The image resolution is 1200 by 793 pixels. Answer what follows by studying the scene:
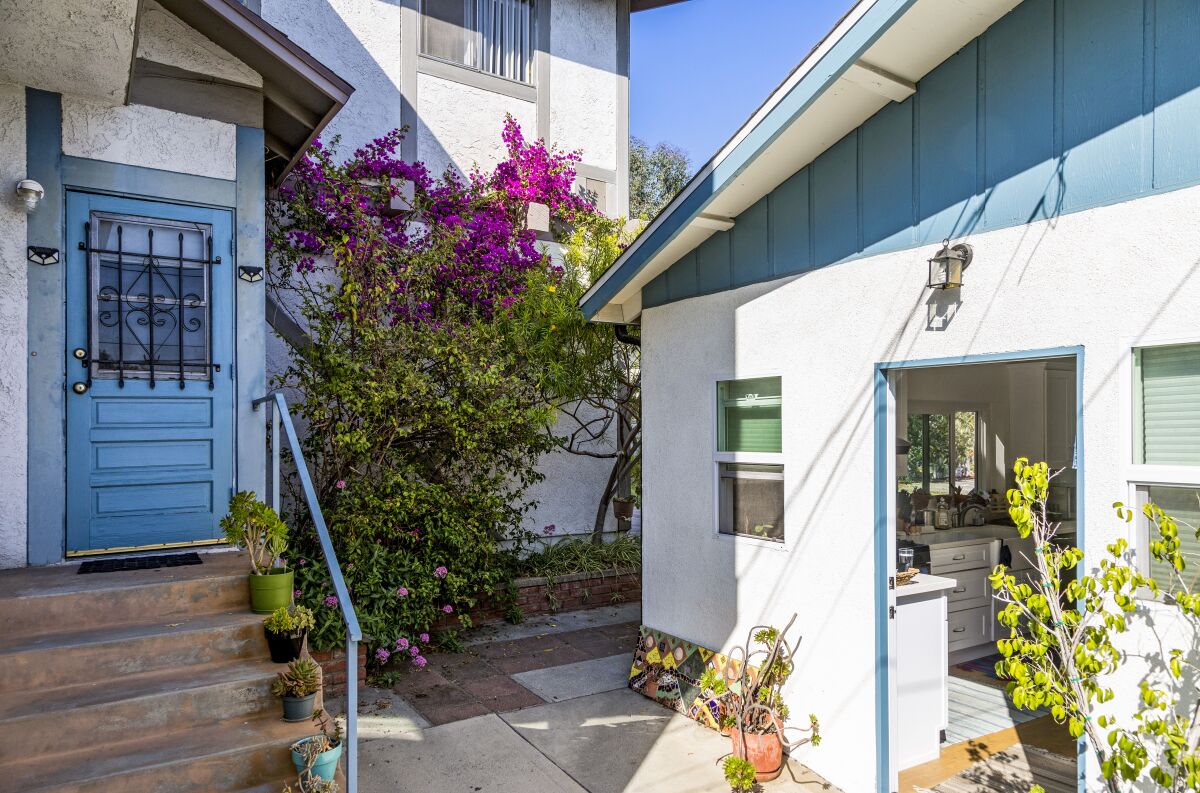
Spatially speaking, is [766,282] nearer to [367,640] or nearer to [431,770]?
[431,770]

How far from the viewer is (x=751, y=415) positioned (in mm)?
5383

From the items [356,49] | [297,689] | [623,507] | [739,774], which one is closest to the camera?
[297,689]

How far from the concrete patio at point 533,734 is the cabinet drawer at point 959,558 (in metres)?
2.59

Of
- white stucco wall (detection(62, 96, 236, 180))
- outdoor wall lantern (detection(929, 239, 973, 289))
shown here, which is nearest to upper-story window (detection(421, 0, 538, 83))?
white stucco wall (detection(62, 96, 236, 180))

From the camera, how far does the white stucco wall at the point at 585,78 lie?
32.6 ft

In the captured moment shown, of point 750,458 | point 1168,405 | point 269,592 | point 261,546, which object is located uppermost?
point 1168,405

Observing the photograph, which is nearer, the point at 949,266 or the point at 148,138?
the point at 949,266

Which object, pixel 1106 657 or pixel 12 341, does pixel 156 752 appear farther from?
pixel 1106 657

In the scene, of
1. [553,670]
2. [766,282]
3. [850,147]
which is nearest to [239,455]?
[553,670]

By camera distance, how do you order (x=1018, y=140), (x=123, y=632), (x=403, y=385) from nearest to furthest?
(x=1018, y=140), (x=123, y=632), (x=403, y=385)

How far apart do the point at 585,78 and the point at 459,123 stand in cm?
209

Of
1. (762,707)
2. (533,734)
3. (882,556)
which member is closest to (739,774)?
(762,707)

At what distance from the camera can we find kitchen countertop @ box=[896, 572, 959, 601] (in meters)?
4.84

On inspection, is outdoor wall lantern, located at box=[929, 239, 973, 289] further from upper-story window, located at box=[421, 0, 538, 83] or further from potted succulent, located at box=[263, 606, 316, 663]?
upper-story window, located at box=[421, 0, 538, 83]
